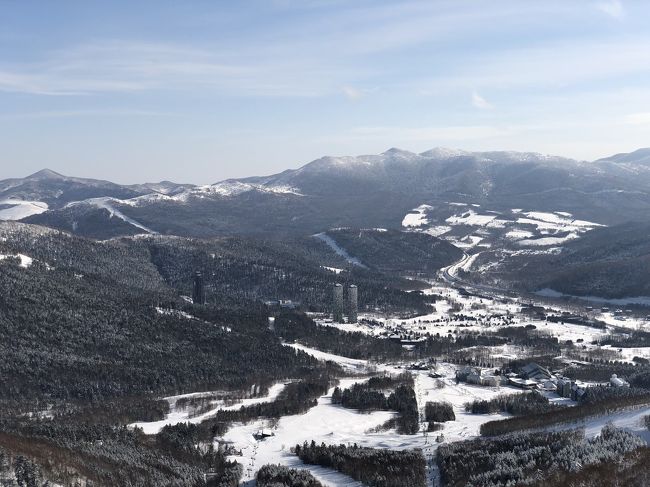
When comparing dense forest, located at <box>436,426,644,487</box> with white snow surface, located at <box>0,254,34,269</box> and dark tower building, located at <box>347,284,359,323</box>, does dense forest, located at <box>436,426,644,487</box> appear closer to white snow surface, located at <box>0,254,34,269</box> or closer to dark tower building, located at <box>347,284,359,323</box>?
dark tower building, located at <box>347,284,359,323</box>

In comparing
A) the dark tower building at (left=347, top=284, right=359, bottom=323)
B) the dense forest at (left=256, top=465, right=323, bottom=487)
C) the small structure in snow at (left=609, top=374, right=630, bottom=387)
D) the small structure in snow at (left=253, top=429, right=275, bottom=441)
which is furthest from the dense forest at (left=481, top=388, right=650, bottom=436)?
the dark tower building at (left=347, top=284, right=359, bottom=323)

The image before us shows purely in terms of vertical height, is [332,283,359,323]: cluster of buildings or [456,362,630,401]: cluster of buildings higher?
[332,283,359,323]: cluster of buildings

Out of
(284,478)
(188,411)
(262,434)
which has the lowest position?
(188,411)

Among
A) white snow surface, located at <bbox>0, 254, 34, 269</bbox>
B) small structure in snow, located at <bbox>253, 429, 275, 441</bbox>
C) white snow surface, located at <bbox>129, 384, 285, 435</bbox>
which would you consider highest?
white snow surface, located at <bbox>0, 254, 34, 269</bbox>

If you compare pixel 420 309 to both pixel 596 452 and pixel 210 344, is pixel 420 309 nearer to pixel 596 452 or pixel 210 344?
pixel 210 344

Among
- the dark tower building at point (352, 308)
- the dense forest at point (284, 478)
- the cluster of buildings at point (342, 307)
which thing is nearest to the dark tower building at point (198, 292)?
the cluster of buildings at point (342, 307)

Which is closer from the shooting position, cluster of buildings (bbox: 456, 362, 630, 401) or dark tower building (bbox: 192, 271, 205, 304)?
cluster of buildings (bbox: 456, 362, 630, 401)

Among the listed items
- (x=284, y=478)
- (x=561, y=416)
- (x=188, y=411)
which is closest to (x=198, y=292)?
(x=188, y=411)

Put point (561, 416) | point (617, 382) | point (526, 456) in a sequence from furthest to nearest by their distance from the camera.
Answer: point (617, 382), point (561, 416), point (526, 456)

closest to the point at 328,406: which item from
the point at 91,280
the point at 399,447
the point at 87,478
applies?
the point at 399,447

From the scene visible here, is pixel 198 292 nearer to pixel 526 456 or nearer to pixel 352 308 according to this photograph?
pixel 352 308

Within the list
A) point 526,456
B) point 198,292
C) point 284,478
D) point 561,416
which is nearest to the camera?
point 526,456
